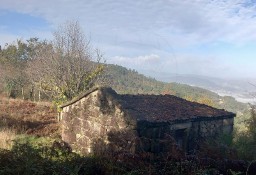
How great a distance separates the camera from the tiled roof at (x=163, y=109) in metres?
10.8

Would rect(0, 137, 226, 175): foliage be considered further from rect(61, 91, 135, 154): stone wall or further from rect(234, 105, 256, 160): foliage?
rect(234, 105, 256, 160): foliage

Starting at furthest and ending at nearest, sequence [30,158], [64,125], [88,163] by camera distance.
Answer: [64,125] → [88,163] → [30,158]

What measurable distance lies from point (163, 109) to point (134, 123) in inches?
109

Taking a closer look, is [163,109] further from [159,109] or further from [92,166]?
[92,166]

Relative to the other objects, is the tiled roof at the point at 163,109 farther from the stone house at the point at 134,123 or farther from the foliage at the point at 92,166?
the foliage at the point at 92,166

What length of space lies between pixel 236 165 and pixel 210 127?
5089 millimetres

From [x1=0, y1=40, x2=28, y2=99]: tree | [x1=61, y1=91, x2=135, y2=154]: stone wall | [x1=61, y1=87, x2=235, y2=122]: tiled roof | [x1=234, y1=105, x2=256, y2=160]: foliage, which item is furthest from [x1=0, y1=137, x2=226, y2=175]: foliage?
[x1=0, y1=40, x2=28, y2=99]: tree

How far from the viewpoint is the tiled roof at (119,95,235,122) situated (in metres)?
10.8

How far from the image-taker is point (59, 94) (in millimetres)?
23188

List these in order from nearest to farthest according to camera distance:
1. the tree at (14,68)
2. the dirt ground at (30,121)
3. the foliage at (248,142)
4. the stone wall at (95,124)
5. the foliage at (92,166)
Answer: the foliage at (92,166) < the foliage at (248,142) < the stone wall at (95,124) < the dirt ground at (30,121) < the tree at (14,68)

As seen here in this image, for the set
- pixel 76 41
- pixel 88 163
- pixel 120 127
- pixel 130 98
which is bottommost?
pixel 88 163

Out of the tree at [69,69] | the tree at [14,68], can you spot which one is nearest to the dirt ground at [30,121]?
the tree at [69,69]

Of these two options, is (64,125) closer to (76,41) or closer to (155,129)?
(155,129)

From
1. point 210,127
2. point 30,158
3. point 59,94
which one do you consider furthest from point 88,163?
point 59,94
